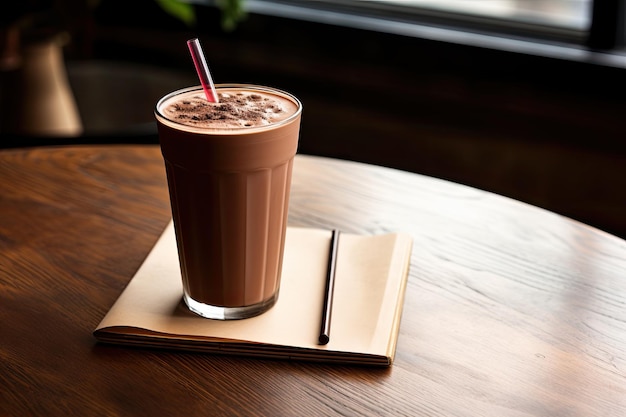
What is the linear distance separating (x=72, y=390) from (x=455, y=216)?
52 cm

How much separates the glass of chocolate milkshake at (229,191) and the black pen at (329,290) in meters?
0.05

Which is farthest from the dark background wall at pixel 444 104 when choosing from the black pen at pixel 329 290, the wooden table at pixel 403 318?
the black pen at pixel 329 290

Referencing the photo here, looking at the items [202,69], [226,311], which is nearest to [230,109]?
[202,69]

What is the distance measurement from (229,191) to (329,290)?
6.0 inches

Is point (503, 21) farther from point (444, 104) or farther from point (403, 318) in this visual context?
point (403, 318)

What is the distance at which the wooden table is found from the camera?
2.05ft

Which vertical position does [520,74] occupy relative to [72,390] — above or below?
below

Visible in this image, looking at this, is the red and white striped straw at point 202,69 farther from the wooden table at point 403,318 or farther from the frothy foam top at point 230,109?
the wooden table at point 403,318

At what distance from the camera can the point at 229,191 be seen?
696mm

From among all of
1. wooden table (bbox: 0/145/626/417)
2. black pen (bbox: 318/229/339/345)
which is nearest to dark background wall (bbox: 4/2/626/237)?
wooden table (bbox: 0/145/626/417)

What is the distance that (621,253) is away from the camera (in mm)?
874

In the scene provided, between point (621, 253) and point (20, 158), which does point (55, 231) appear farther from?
point (621, 253)

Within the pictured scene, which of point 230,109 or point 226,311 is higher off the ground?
point 230,109

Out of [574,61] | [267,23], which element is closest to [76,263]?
[574,61]
